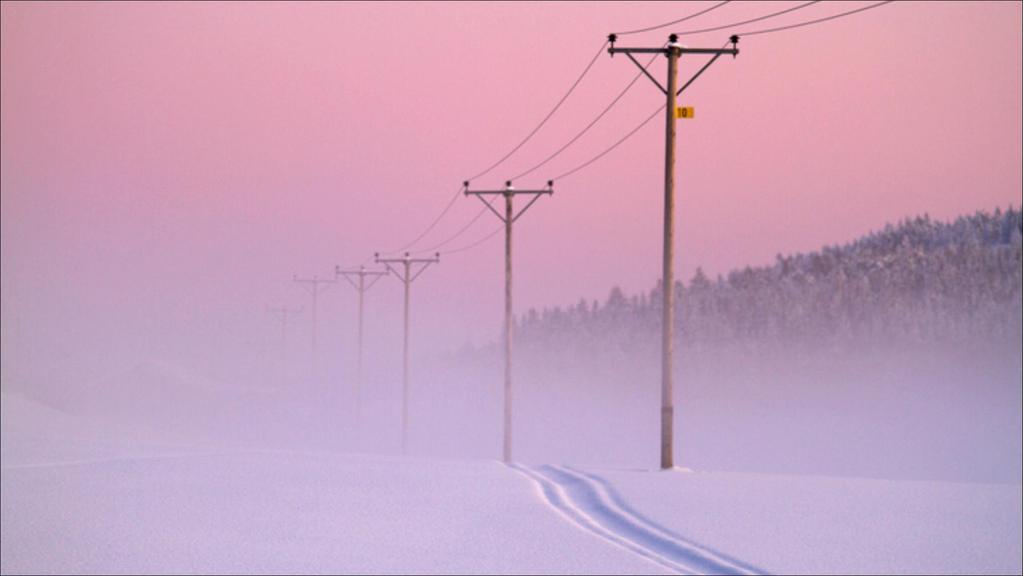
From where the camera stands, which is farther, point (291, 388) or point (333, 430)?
point (291, 388)

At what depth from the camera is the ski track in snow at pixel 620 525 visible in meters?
9.91

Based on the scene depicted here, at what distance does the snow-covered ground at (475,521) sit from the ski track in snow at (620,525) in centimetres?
3

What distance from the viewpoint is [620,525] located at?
12.0 metres

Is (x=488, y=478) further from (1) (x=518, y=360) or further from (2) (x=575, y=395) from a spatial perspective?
(1) (x=518, y=360)

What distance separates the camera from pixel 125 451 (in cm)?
2130

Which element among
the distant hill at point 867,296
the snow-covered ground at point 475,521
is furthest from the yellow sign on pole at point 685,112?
the distant hill at point 867,296

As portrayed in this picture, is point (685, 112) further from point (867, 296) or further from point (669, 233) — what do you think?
point (867, 296)

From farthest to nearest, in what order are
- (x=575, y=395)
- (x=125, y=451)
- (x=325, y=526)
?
1. (x=575, y=395)
2. (x=125, y=451)
3. (x=325, y=526)

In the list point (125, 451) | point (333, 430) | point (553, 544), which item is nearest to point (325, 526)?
point (553, 544)

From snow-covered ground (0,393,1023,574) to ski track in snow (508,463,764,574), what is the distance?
30 mm

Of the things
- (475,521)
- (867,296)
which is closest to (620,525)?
(475,521)

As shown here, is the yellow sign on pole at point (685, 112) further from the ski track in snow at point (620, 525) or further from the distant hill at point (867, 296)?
the distant hill at point (867, 296)

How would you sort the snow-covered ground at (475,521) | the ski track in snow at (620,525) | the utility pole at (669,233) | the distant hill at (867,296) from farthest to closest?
the distant hill at (867,296) → the utility pole at (669,233) → the ski track in snow at (620,525) → the snow-covered ground at (475,521)

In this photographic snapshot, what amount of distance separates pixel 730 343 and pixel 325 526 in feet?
405
